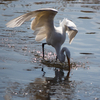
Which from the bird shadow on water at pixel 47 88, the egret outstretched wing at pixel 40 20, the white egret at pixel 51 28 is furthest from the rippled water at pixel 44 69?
the egret outstretched wing at pixel 40 20

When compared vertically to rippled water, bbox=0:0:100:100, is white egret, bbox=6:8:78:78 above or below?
above

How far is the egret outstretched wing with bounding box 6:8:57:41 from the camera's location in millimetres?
5949

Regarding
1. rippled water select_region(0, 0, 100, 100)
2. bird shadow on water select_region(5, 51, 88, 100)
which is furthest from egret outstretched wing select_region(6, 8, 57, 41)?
bird shadow on water select_region(5, 51, 88, 100)

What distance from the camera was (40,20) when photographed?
22.0 ft

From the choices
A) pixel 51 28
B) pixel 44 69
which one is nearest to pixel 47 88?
pixel 44 69

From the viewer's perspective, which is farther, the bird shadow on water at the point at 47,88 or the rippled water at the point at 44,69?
the rippled water at the point at 44,69

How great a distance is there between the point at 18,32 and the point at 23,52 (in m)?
2.51

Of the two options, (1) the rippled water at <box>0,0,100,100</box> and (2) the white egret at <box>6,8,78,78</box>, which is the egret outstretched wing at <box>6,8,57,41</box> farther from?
(1) the rippled water at <box>0,0,100,100</box>

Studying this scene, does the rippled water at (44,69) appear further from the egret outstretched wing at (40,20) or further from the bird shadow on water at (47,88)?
the egret outstretched wing at (40,20)

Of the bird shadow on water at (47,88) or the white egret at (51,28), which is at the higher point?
the white egret at (51,28)

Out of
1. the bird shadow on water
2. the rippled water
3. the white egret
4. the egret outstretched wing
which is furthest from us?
the white egret

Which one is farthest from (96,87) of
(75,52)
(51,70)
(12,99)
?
(75,52)

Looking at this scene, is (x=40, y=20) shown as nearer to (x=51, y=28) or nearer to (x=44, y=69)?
(x=51, y=28)

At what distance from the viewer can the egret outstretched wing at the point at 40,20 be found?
5949mm
